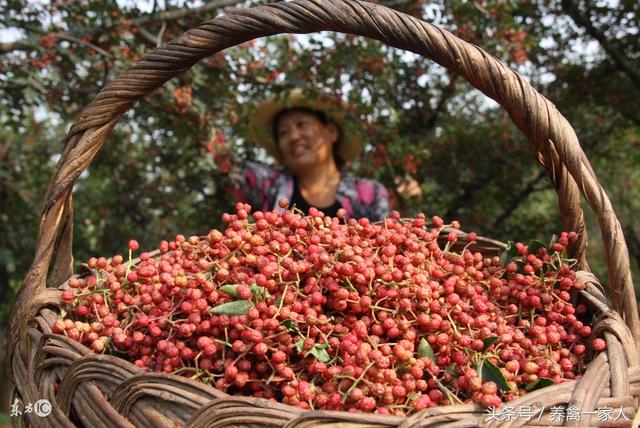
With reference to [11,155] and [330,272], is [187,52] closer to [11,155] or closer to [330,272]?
[330,272]

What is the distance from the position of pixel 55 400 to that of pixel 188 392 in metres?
0.24

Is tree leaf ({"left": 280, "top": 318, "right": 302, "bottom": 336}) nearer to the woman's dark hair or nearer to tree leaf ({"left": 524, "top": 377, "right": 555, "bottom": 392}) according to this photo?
tree leaf ({"left": 524, "top": 377, "right": 555, "bottom": 392})

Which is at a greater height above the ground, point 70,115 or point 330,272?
point 70,115

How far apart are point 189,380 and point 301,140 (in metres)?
2.20

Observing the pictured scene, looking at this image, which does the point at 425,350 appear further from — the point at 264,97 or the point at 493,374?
the point at 264,97

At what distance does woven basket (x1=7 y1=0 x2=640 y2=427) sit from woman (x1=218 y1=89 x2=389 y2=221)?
1.72m

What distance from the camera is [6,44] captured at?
7.33 feet

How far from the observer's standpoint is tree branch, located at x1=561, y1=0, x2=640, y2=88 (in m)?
3.12

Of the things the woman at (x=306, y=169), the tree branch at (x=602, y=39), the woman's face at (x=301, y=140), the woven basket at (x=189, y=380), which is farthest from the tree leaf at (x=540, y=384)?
the tree branch at (x=602, y=39)

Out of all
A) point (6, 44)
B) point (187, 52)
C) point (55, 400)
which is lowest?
point (55, 400)

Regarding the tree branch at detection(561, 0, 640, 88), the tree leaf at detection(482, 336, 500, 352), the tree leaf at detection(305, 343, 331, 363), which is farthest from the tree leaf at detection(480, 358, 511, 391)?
the tree branch at detection(561, 0, 640, 88)

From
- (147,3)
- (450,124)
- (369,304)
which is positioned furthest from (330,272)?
(450,124)

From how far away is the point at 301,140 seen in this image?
287 centimetres

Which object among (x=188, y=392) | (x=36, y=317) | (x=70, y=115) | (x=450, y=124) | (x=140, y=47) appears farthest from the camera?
(x=450, y=124)
